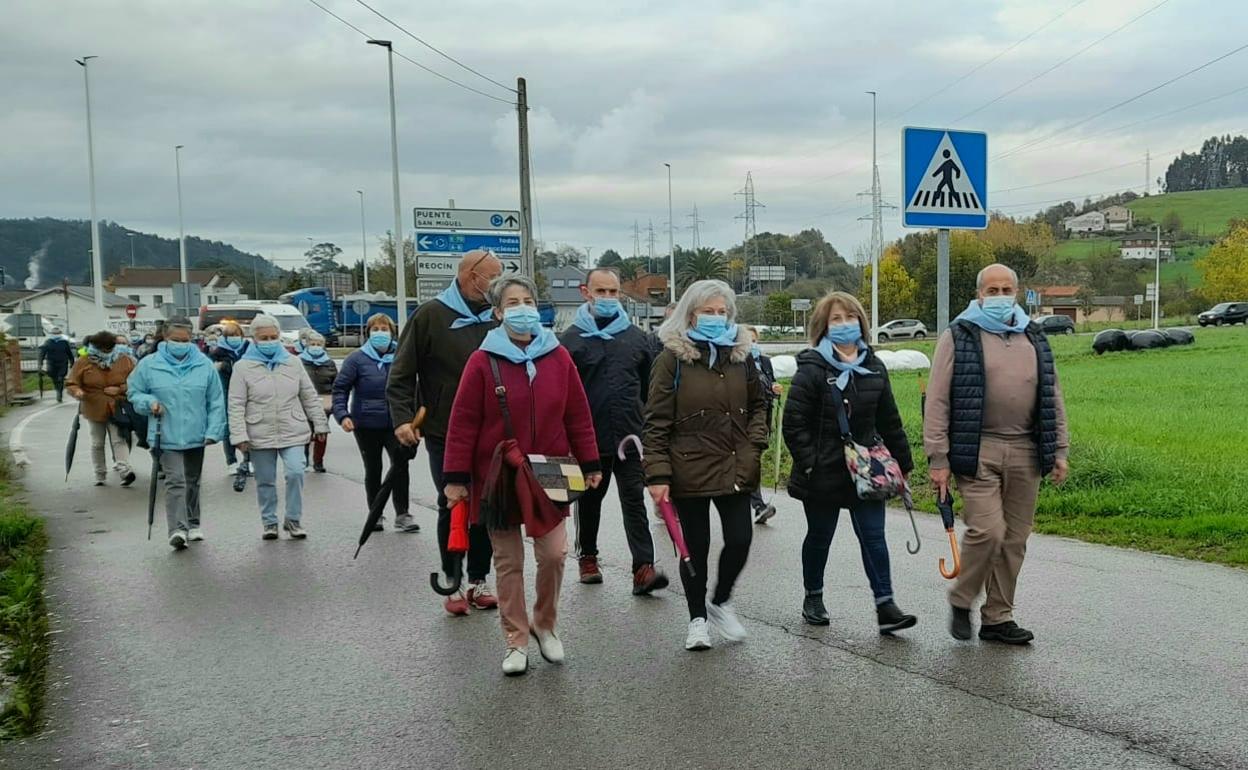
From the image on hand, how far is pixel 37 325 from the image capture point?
120 ft

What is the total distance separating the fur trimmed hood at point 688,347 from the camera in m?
5.66

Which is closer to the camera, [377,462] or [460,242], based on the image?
[377,462]

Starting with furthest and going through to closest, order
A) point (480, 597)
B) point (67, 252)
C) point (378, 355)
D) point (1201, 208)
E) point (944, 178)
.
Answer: point (67, 252)
point (1201, 208)
point (378, 355)
point (944, 178)
point (480, 597)

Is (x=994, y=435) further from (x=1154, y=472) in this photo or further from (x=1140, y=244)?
(x=1140, y=244)

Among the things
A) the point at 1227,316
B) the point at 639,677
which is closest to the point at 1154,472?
the point at 639,677

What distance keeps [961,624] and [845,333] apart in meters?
1.62

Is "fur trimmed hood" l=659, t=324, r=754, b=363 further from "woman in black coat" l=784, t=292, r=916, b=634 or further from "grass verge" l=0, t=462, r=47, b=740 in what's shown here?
"grass verge" l=0, t=462, r=47, b=740

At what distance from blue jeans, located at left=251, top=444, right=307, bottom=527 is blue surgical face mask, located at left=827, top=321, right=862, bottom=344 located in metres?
5.14

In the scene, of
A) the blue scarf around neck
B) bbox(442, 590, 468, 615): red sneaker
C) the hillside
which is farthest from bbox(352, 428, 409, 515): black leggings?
the hillside

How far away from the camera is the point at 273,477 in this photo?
9289 millimetres

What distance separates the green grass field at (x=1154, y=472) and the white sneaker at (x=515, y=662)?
4.89m

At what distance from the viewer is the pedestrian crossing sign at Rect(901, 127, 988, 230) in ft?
25.9

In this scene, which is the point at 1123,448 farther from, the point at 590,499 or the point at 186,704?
the point at 186,704

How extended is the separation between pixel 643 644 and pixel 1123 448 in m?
7.39
